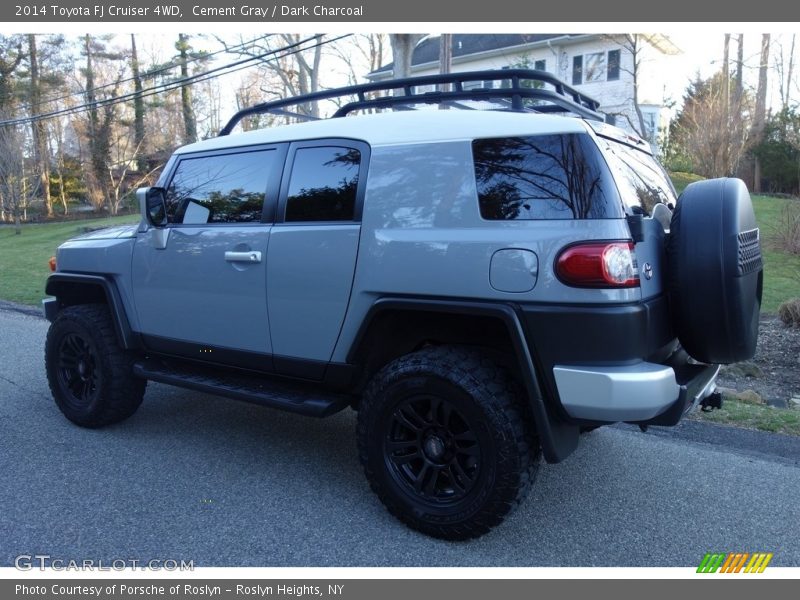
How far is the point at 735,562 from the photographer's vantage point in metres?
2.93

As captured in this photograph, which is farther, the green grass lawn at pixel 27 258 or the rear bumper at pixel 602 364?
the green grass lawn at pixel 27 258

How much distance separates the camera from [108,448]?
14.0 ft

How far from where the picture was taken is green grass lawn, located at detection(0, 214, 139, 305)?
38.5ft

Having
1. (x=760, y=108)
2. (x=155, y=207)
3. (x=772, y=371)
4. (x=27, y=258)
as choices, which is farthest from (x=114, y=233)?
(x=760, y=108)

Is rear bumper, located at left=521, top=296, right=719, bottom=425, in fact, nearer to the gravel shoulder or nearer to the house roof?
the gravel shoulder

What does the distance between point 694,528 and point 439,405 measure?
1.49m

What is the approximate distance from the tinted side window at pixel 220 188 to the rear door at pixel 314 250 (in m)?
0.24

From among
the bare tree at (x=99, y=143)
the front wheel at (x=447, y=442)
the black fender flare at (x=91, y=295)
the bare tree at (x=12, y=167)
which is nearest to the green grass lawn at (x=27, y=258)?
the bare tree at (x=12, y=167)

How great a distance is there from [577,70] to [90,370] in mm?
26098

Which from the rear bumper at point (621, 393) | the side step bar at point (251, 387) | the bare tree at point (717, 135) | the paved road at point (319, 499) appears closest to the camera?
the rear bumper at point (621, 393)

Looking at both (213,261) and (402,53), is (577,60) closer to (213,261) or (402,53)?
(402,53)

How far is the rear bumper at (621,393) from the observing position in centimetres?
261

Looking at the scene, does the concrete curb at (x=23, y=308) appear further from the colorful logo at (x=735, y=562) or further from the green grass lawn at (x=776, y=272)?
the green grass lawn at (x=776, y=272)

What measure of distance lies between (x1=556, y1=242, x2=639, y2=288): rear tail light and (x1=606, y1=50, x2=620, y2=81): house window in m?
24.5
